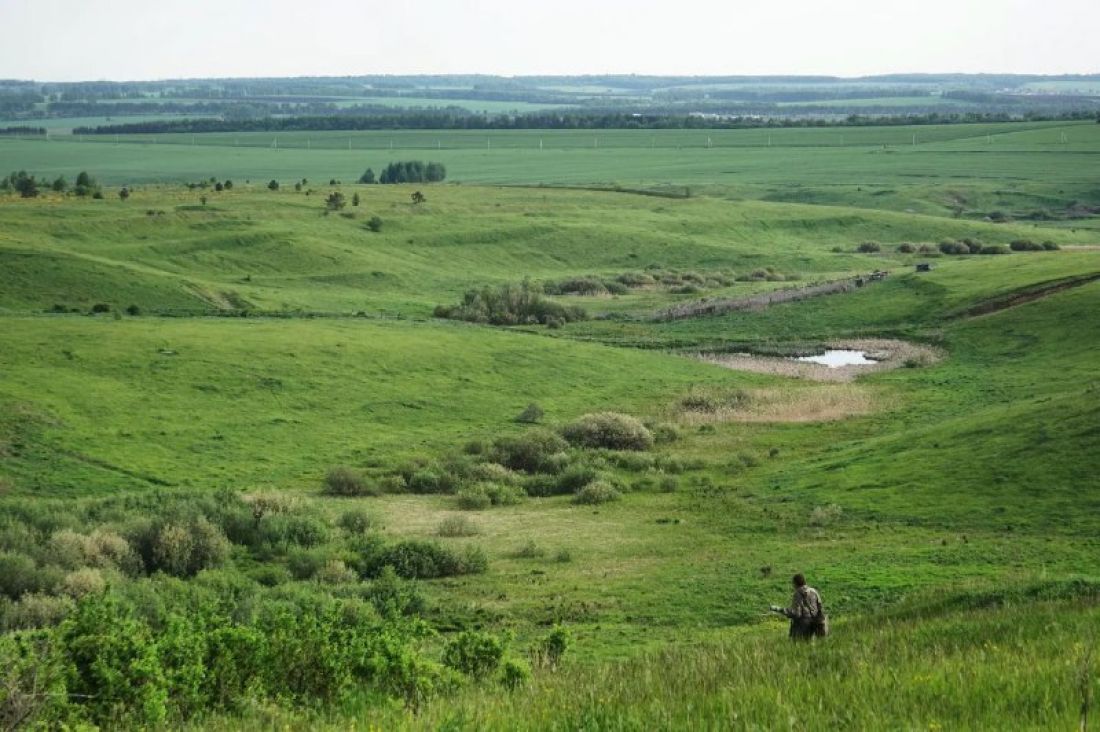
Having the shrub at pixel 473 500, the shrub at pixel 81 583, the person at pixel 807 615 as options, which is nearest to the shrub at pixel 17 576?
the shrub at pixel 81 583

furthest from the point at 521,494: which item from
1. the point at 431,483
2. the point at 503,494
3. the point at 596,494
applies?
the point at 431,483

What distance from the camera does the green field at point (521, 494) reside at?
16500 mm

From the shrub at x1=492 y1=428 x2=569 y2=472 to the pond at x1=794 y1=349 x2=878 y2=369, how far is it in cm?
2448

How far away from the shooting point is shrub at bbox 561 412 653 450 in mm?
55062

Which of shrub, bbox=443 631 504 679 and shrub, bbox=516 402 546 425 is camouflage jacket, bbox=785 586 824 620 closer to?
shrub, bbox=443 631 504 679

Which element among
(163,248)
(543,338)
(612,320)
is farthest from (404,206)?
(543,338)

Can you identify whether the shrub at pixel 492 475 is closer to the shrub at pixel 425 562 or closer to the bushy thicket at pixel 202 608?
the bushy thicket at pixel 202 608

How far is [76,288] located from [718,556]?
55273mm

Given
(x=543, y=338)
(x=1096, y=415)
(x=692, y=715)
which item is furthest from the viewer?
(x=543, y=338)

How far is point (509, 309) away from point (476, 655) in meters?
64.6

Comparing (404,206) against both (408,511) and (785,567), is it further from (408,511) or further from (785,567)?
(785,567)

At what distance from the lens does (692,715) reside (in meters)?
12.9

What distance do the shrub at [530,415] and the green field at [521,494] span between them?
0.53 metres

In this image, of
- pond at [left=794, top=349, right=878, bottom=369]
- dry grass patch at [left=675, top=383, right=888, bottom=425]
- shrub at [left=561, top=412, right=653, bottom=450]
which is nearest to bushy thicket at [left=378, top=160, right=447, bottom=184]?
pond at [left=794, top=349, right=878, bottom=369]
